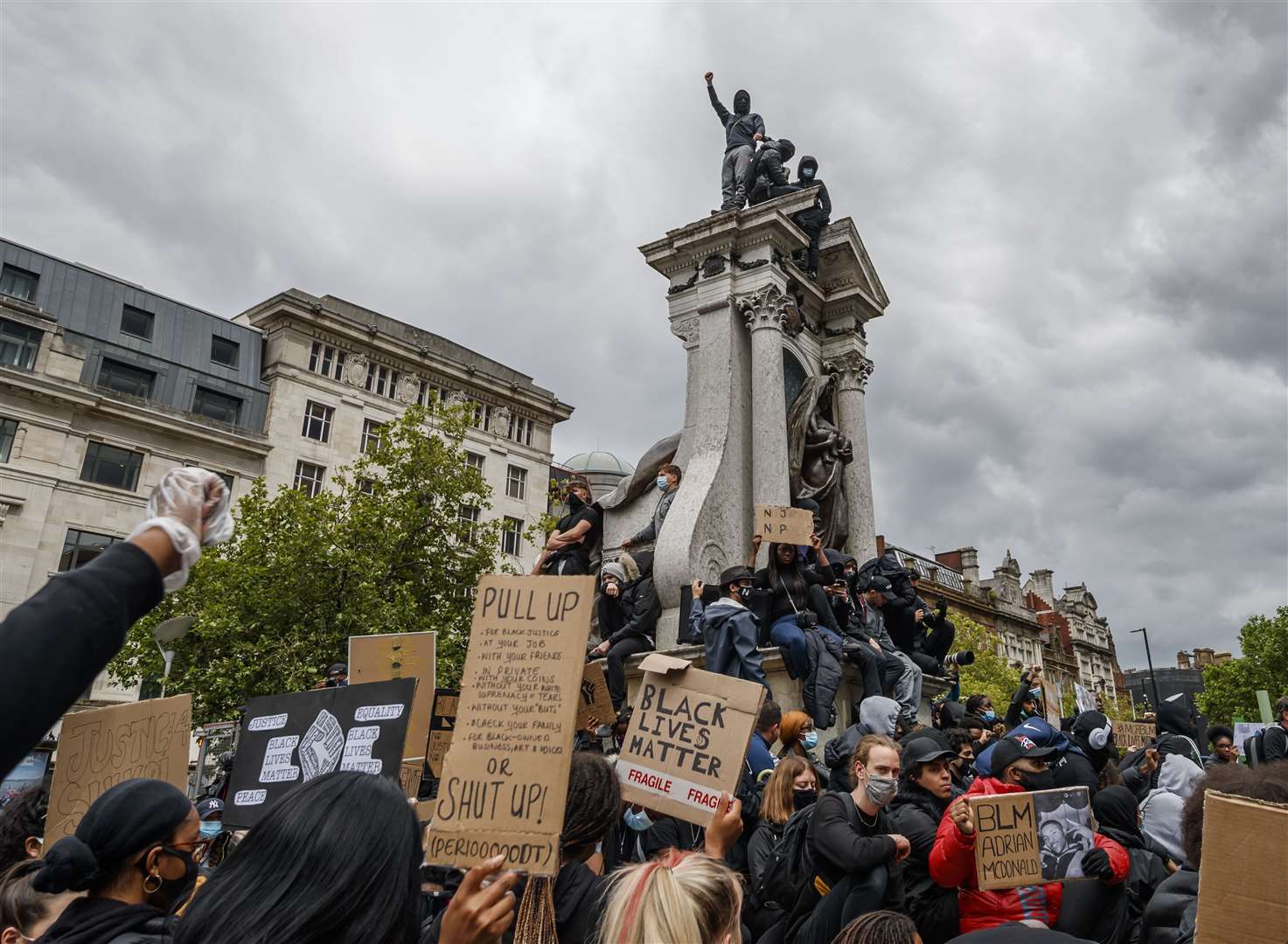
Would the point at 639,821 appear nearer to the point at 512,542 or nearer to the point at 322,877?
the point at 322,877

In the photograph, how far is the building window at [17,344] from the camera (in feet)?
119

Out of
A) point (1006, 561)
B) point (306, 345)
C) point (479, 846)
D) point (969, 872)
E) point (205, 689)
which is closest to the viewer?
point (479, 846)

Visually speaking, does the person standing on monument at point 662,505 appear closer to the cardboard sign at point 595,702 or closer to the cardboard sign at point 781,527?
the cardboard sign at point 781,527

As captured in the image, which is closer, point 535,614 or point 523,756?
point 523,756

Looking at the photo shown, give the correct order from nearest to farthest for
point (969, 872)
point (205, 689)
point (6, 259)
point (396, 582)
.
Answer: point (969, 872), point (205, 689), point (396, 582), point (6, 259)

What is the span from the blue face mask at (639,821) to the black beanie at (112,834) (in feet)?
9.18

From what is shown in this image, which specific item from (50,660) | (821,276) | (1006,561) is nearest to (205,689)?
(821,276)

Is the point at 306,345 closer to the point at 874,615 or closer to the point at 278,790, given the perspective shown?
the point at 874,615

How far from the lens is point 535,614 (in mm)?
3219

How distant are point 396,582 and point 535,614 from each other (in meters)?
24.9

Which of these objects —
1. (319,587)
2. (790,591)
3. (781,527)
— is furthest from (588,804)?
(319,587)

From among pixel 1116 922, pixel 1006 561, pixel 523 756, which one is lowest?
pixel 1116 922

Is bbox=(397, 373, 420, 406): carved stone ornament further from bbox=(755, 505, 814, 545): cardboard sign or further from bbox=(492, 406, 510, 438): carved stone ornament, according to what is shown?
bbox=(755, 505, 814, 545): cardboard sign

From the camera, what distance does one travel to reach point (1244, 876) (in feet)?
7.92
